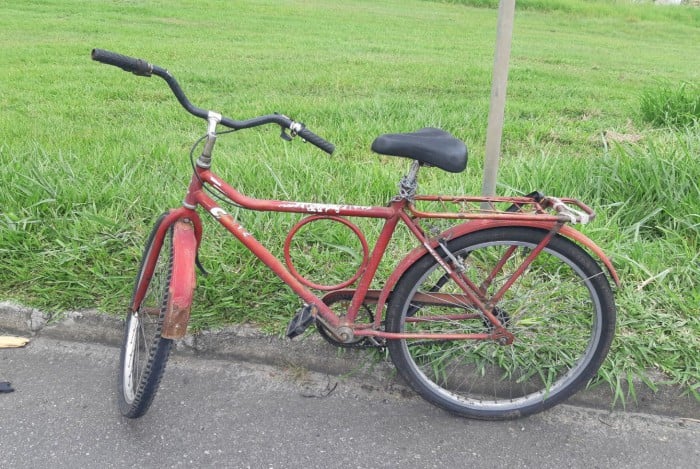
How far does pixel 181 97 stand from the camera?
197 cm

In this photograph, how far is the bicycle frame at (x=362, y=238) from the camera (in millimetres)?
2090

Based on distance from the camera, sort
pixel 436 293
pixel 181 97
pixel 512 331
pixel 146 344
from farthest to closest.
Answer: pixel 146 344 → pixel 512 331 → pixel 436 293 → pixel 181 97

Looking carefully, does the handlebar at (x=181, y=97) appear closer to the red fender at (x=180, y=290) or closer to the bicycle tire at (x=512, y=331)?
the red fender at (x=180, y=290)

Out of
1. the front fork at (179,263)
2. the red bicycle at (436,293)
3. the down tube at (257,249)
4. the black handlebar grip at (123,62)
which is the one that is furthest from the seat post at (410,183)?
the black handlebar grip at (123,62)

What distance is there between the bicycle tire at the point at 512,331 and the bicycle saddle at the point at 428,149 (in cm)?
28

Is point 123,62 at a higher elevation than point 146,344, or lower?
higher

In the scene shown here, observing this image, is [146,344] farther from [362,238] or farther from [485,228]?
[485,228]

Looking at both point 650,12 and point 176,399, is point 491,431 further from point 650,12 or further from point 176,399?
point 650,12

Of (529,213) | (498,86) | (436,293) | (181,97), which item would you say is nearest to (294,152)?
(498,86)

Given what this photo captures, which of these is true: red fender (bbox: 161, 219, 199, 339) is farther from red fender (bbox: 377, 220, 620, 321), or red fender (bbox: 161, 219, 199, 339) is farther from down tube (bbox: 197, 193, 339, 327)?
red fender (bbox: 377, 220, 620, 321)

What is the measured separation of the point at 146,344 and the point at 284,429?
0.73 meters

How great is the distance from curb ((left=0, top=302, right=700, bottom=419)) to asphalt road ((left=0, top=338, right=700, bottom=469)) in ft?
0.14

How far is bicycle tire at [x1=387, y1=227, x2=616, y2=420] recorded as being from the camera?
2199 mm

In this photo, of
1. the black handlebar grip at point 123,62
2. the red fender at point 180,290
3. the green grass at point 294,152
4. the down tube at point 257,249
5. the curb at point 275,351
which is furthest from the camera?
the green grass at point 294,152
